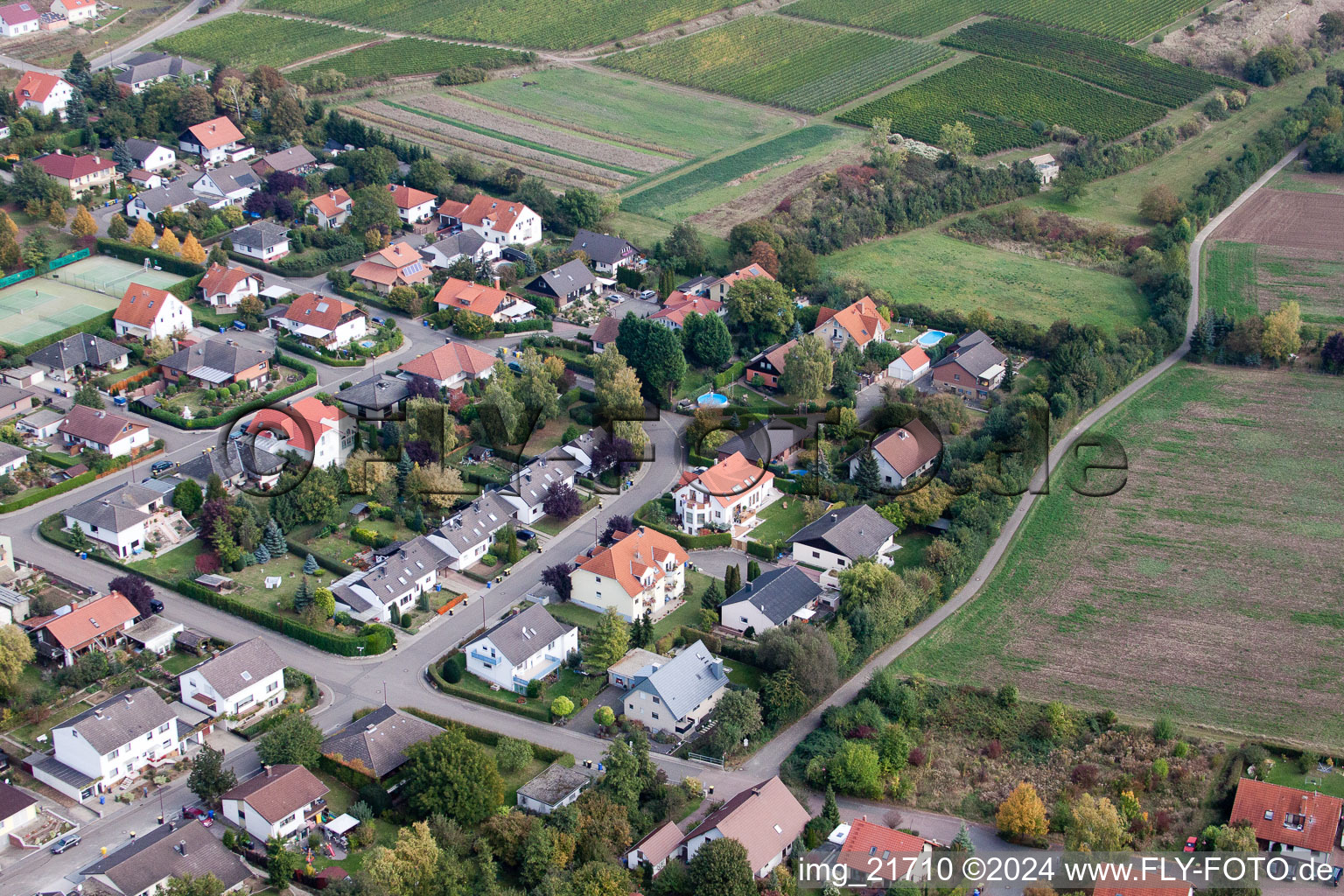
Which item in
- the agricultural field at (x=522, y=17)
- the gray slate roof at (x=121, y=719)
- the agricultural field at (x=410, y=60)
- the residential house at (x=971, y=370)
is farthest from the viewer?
the agricultural field at (x=522, y=17)

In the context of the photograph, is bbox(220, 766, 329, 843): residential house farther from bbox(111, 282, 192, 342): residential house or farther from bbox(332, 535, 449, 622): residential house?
bbox(111, 282, 192, 342): residential house

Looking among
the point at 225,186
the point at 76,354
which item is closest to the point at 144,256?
the point at 225,186

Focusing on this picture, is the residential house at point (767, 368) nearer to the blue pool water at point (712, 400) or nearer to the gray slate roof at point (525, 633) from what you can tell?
the blue pool water at point (712, 400)

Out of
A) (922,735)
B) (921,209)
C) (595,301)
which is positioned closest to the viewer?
(922,735)

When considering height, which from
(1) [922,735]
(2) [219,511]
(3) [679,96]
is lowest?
(1) [922,735]

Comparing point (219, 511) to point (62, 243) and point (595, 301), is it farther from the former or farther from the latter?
point (62, 243)

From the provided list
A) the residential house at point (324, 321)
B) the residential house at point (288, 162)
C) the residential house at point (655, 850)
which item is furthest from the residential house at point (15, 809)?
the residential house at point (288, 162)

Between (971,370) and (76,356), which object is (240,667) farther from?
(971,370)

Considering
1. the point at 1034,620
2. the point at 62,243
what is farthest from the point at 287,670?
the point at 62,243
